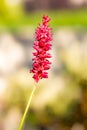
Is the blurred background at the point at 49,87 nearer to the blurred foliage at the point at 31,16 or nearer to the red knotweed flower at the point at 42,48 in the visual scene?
the blurred foliage at the point at 31,16

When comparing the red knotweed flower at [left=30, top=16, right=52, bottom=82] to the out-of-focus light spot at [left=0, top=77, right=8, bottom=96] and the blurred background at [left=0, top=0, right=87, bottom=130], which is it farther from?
the out-of-focus light spot at [left=0, top=77, right=8, bottom=96]

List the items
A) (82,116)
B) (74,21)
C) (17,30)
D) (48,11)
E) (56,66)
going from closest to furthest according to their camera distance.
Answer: (82,116) < (56,66) < (17,30) < (74,21) < (48,11)

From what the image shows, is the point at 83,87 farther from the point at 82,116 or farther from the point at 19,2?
the point at 19,2

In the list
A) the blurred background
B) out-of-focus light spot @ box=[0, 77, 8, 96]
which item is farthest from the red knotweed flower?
out-of-focus light spot @ box=[0, 77, 8, 96]

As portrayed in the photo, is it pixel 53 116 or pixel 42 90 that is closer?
pixel 53 116

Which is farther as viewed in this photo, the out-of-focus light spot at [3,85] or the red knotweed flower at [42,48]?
the out-of-focus light spot at [3,85]

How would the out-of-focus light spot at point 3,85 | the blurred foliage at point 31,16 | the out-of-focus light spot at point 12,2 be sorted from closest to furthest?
1. the out-of-focus light spot at point 3,85
2. the blurred foliage at point 31,16
3. the out-of-focus light spot at point 12,2

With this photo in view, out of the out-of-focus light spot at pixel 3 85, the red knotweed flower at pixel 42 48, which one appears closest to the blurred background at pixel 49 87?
the out-of-focus light spot at pixel 3 85

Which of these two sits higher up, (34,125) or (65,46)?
(65,46)

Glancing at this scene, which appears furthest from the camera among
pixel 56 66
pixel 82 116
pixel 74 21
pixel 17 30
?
pixel 74 21

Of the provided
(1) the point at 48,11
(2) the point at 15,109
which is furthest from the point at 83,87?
(1) the point at 48,11
